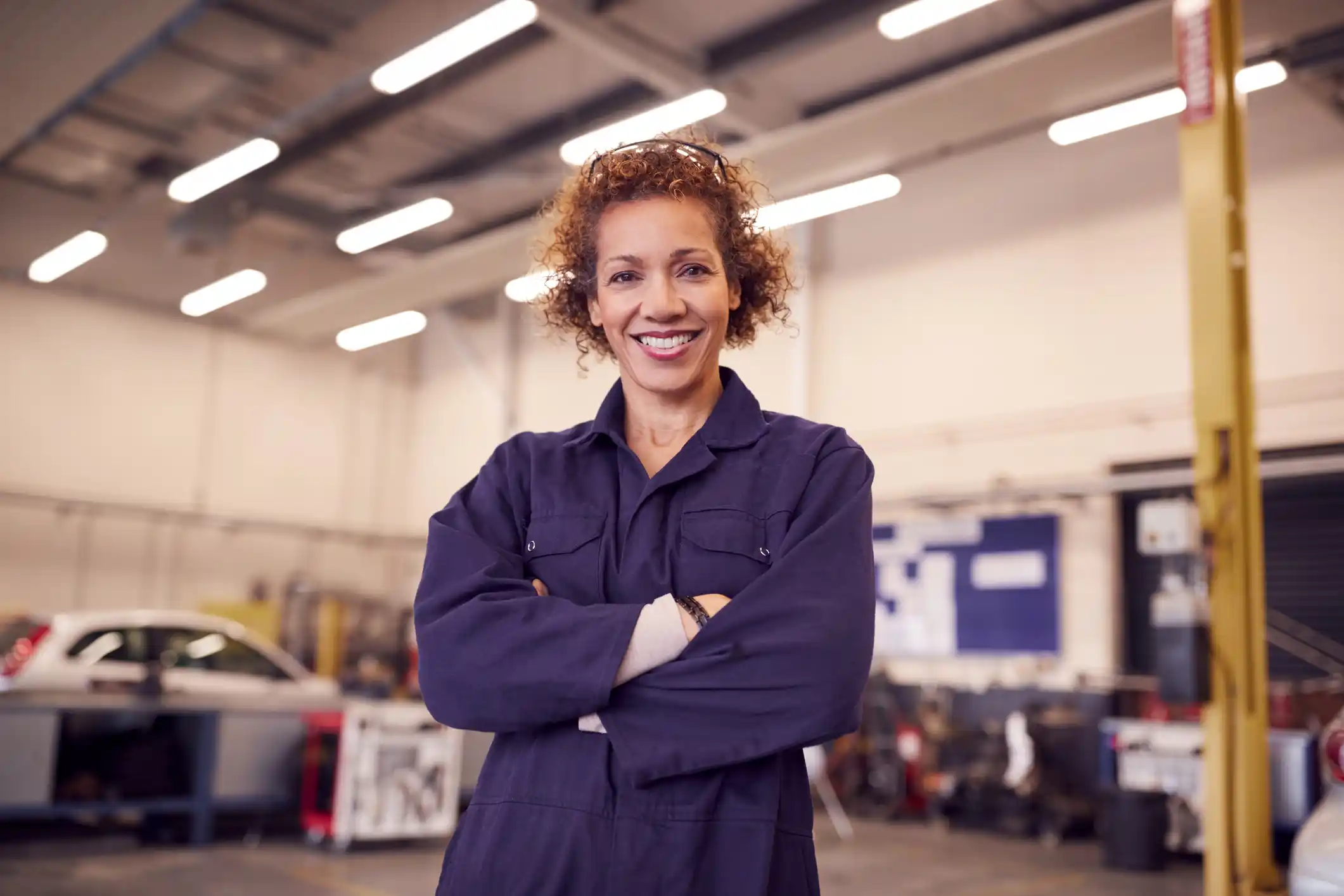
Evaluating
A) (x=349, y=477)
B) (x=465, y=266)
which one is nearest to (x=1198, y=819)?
(x=465, y=266)

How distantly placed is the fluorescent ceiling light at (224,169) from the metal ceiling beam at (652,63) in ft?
7.07

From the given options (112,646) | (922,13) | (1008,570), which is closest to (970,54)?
(922,13)

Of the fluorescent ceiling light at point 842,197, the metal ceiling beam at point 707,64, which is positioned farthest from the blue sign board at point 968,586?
the metal ceiling beam at point 707,64

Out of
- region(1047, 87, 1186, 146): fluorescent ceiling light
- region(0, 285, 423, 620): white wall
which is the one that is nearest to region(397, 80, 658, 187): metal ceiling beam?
region(1047, 87, 1186, 146): fluorescent ceiling light

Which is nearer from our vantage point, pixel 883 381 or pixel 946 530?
pixel 946 530

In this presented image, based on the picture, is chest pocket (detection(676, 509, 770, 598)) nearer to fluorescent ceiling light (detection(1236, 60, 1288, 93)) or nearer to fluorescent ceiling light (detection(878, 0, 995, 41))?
fluorescent ceiling light (detection(878, 0, 995, 41))

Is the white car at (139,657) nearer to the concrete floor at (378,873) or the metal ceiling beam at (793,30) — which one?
the concrete floor at (378,873)

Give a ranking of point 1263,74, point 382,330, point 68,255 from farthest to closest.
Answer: point 382,330
point 68,255
point 1263,74

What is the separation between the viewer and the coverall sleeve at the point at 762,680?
49.2 inches

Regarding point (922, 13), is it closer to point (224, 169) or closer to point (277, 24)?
point (224, 169)

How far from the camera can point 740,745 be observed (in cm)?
125

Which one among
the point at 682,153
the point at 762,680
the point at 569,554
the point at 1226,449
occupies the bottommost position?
the point at 762,680

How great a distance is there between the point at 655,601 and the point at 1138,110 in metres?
6.65

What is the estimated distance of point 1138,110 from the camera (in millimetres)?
6883
